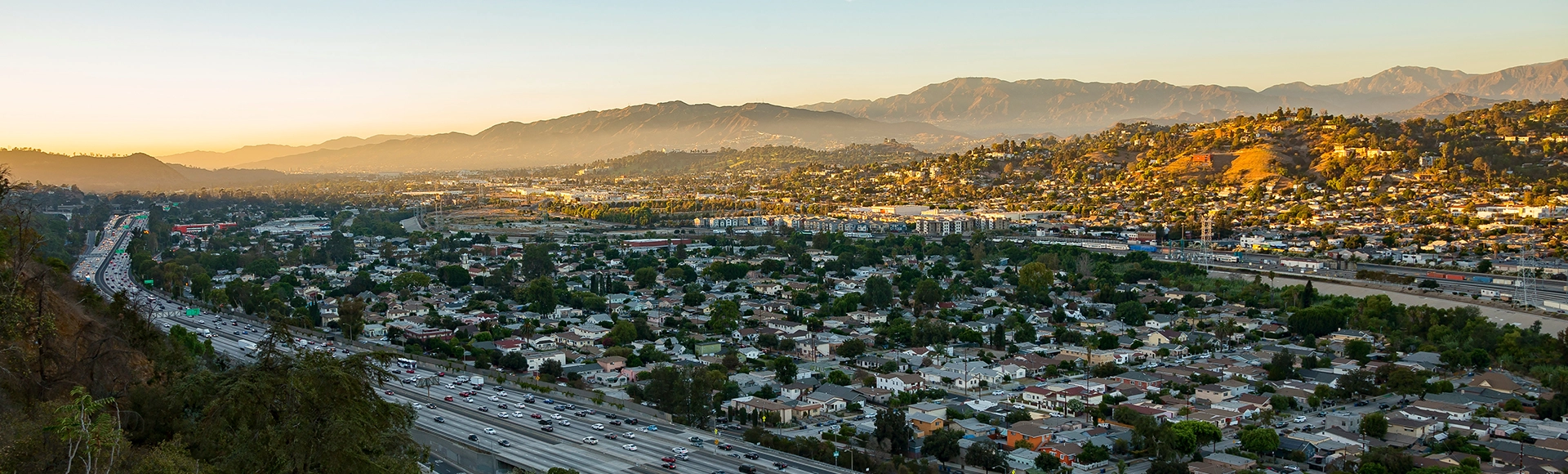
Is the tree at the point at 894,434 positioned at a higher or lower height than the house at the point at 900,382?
higher

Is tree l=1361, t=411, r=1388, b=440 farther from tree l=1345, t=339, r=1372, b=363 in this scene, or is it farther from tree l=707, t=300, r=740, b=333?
tree l=707, t=300, r=740, b=333

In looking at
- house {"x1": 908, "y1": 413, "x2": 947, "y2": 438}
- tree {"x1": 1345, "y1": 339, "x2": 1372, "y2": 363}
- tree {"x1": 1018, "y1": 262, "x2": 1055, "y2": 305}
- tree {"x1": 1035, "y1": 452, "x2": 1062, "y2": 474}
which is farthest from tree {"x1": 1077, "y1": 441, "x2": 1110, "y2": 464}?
tree {"x1": 1018, "y1": 262, "x2": 1055, "y2": 305}

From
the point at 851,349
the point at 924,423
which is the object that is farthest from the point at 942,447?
the point at 851,349

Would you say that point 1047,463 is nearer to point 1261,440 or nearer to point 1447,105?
point 1261,440

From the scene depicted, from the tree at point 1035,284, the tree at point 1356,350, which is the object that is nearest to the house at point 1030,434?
the tree at point 1356,350

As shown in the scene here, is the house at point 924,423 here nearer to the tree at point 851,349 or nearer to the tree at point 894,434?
the tree at point 894,434

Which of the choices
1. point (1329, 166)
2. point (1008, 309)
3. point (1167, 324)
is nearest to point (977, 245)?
point (1008, 309)
